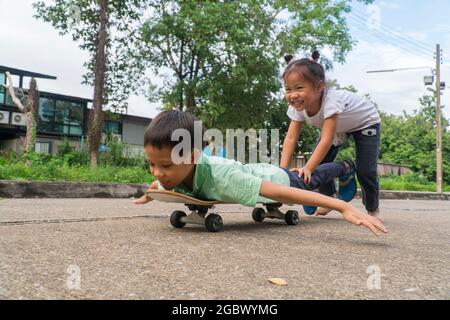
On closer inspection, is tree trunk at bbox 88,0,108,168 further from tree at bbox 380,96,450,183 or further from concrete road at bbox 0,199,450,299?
tree at bbox 380,96,450,183

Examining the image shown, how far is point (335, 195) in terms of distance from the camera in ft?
11.9

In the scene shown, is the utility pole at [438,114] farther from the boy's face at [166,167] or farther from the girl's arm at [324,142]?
the boy's face at [166,167]

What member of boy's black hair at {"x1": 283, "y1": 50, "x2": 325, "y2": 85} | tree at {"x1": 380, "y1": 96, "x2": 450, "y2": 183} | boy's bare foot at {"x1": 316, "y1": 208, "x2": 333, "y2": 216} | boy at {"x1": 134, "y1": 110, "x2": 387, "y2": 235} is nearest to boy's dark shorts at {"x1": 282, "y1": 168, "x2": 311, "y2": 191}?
boy at {"x1": 134, "y1": 110, "x2": 387, "y2": 235}

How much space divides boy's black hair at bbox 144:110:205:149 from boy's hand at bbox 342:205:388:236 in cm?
83

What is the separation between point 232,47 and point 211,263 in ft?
37.3

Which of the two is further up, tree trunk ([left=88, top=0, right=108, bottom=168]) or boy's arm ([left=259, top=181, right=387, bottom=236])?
tree trunk ([left=88, top=0, right=108, bottom=168])

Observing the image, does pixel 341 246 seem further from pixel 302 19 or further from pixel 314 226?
pixel 302 19

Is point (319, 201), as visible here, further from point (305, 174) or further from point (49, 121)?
point (49, 121)

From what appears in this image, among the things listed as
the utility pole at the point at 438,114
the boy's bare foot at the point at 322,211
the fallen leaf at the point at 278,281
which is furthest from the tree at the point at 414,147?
the fallen leaf at the point at 278,281

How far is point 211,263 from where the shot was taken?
1626 millimetres

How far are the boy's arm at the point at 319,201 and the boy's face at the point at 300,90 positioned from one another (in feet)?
2.81

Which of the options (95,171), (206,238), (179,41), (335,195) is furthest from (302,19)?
(206,238)

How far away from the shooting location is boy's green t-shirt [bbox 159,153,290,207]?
7.73ft

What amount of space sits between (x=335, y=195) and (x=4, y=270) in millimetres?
2720
